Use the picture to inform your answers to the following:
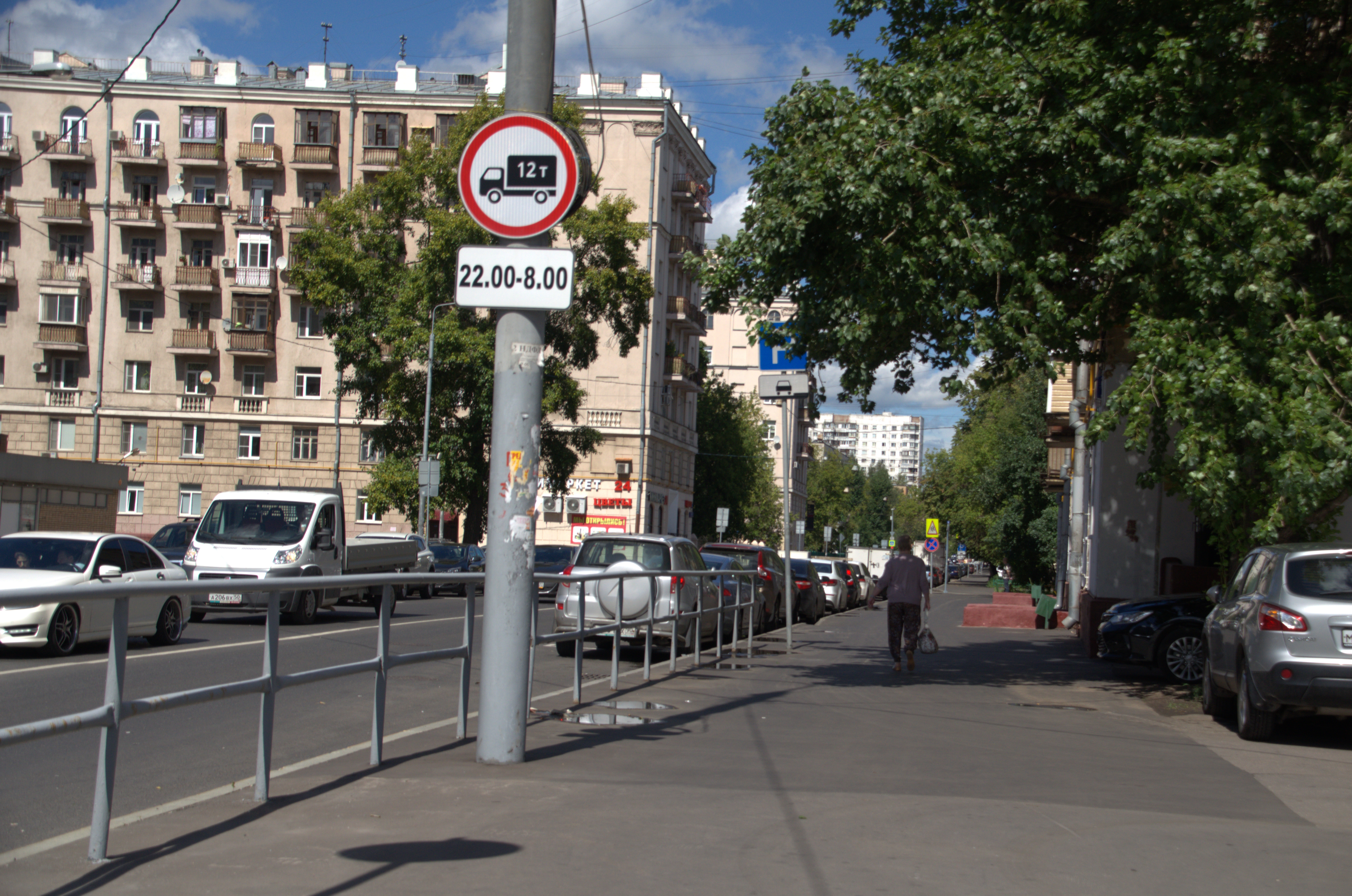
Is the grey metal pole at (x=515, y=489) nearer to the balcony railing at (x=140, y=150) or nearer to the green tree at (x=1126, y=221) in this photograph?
the green tree at (x=1126, y=221)

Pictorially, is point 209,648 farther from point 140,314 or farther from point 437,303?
point 140,314

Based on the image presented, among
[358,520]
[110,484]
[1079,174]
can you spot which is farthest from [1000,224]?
[358,520]

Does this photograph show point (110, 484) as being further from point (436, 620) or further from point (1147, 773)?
point (1147, 773)

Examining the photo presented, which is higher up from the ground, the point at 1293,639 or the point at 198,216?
the point at 198,216

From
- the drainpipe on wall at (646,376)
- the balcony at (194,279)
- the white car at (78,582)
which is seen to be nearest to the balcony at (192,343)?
the balcony at (194,279)

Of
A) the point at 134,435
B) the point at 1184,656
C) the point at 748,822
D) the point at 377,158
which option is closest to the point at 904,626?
the point at 1184,656

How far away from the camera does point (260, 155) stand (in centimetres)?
6091

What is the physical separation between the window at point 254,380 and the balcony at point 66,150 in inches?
478

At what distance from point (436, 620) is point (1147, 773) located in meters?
4.76

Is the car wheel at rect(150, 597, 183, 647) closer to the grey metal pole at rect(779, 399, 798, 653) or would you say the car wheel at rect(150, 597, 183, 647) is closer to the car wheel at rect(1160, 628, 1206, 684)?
the grey metal pole at rect(779, 399, 798, 653)

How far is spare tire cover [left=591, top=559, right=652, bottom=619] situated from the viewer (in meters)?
12.2

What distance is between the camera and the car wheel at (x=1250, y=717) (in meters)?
10.1

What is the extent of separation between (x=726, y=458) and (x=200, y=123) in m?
36.1

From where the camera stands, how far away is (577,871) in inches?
201
